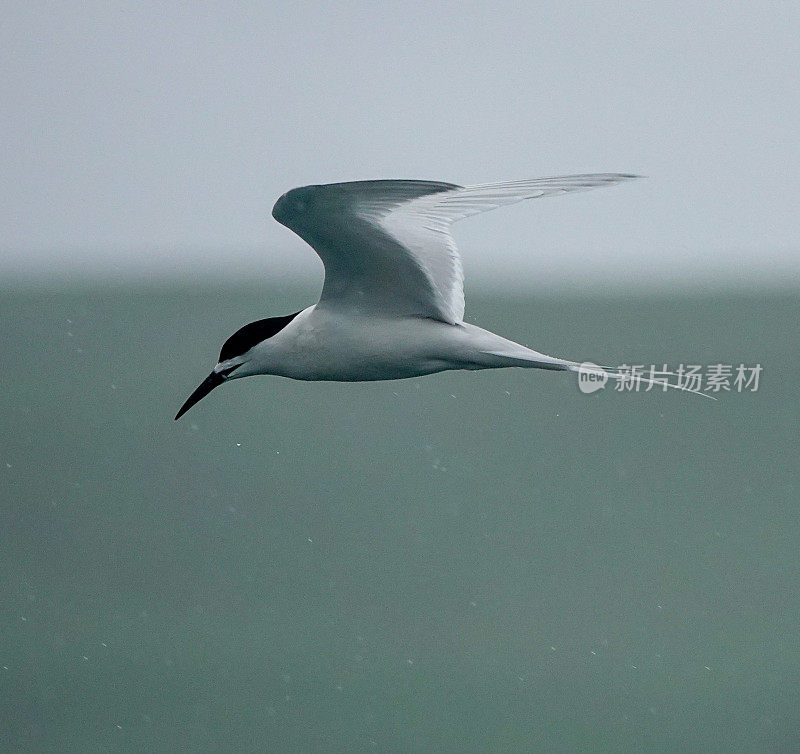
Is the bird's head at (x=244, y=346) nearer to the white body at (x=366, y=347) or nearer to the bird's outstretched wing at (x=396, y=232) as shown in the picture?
the white body at (x=366, y=347)

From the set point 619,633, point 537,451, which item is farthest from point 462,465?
point 619,633

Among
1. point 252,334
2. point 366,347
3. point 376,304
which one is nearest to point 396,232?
point 376,304

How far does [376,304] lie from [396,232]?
1.47 ft

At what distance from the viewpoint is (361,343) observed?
455cm

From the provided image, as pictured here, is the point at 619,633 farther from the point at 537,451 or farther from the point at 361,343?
the point at 361,343

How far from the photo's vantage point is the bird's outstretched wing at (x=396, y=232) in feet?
12.1

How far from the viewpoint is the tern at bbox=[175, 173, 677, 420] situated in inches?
159

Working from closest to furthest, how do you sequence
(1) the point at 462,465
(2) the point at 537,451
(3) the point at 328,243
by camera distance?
(3) the point at 328,243 < (1) the point at 462,465 < (2) the point at 537,451

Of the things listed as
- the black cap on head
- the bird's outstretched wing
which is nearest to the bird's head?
the black cap on head

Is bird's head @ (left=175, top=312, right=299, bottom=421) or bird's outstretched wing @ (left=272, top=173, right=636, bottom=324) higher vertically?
bird's outstretched wing @ (left=272, top=173, right=636, bottom=324)

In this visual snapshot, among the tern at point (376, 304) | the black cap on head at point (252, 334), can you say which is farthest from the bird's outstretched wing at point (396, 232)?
the black cap on head at point (252, 334)

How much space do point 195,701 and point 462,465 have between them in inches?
720

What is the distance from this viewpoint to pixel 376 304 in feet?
15.0

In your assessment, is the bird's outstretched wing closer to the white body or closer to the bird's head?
the white body
